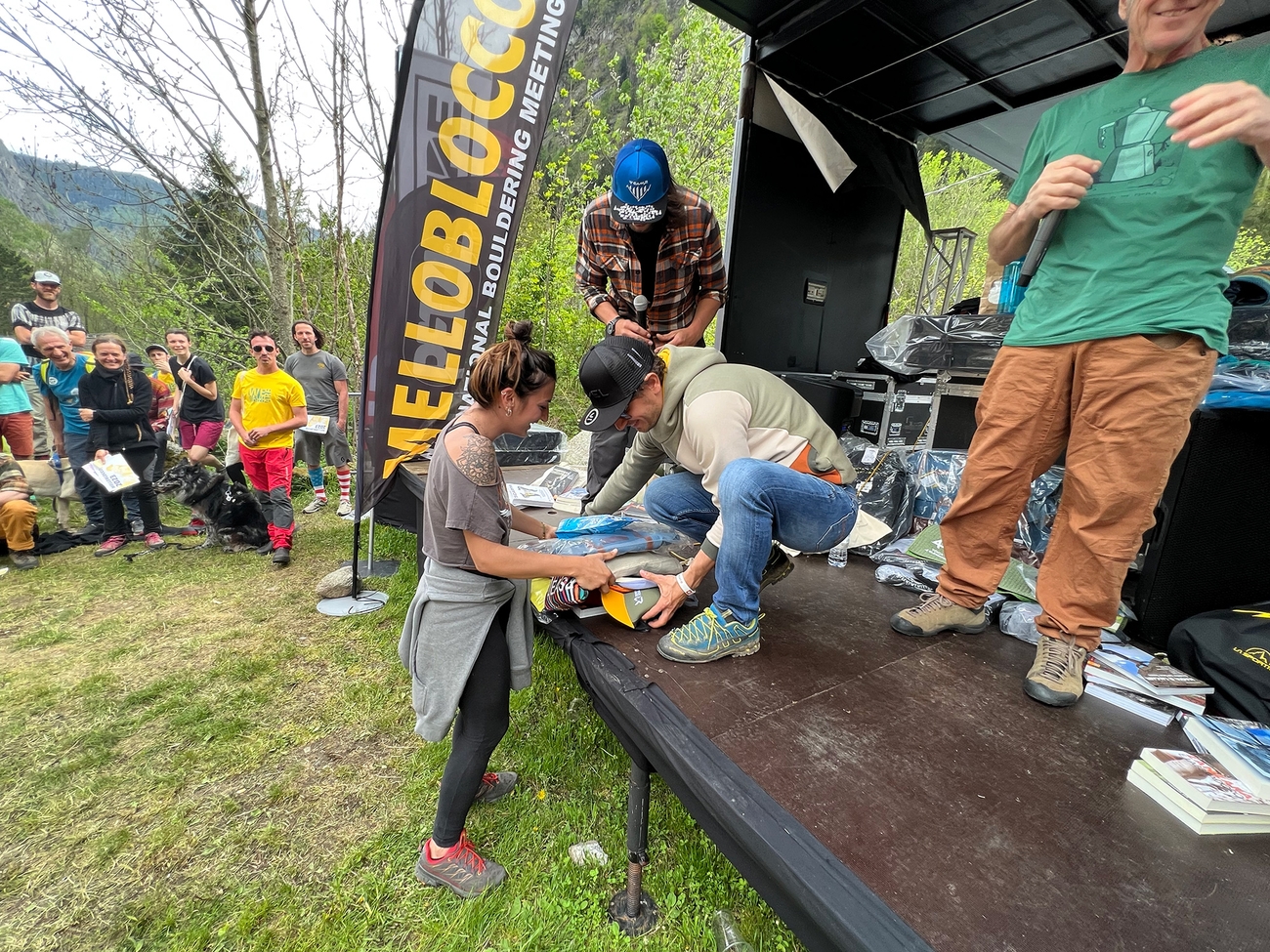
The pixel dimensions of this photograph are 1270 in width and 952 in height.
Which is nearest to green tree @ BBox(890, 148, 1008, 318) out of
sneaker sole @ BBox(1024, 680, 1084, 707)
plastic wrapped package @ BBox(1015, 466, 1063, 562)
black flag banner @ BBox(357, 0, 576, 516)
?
plastic wrapped package @ BBox(1015, 466, 1063, 562)

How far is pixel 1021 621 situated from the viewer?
1888mm

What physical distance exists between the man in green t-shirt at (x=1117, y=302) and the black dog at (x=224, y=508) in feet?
16.8

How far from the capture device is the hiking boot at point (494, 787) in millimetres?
1853

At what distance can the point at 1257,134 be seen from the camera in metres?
1.16

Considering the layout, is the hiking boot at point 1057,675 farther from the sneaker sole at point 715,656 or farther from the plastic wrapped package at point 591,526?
the plastic wrapped package at point 591,526

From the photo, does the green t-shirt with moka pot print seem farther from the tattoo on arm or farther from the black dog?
the black dog

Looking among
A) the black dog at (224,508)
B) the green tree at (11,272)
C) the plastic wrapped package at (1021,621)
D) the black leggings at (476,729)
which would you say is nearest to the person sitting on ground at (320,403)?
the black dog at (224,508)

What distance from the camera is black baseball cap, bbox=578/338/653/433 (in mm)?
1664

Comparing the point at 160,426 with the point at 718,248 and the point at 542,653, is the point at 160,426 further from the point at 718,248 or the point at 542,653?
the point at 718,248

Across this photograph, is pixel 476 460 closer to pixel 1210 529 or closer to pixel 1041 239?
pixel 1041 239

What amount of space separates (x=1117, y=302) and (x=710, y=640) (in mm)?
1476

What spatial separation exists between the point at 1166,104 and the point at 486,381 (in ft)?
6.30

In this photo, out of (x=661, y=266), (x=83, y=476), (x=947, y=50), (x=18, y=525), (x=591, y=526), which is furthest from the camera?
(x=83, y=476)

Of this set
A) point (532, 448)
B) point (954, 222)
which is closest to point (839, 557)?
point (532, 448)
